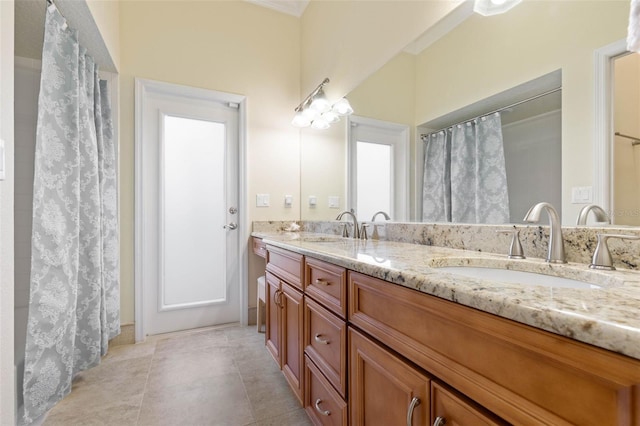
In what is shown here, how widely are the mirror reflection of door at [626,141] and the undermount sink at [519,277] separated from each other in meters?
0.22

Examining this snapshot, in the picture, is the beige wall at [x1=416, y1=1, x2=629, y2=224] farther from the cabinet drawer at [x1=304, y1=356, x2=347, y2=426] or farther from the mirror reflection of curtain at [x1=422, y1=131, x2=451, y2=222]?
the cabinet drawer at [x1=304, y1=356, x2=347, y2=426]

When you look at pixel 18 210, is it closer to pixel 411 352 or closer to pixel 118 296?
pixel 118 296

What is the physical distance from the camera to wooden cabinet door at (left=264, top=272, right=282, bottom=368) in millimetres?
1599

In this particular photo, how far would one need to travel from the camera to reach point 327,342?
3.53ft

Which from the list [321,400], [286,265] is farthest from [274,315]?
[321,400]

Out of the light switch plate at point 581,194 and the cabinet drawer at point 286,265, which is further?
the cabinet drawer at point 286,265

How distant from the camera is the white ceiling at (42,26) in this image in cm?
153

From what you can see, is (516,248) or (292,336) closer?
(516,248)

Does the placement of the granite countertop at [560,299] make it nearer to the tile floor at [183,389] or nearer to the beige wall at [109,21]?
the tile floor at [183,389]

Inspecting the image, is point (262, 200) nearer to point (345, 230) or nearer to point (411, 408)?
point (345, 230)

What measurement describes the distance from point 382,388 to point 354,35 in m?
2.17

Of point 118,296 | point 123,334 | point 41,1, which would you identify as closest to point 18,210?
point 118,296

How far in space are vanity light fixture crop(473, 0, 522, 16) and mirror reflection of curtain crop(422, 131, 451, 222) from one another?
470 mm

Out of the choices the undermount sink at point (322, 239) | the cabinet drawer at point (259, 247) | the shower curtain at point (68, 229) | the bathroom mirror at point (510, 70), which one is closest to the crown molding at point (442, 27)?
the bathroom mirror at point (510, 70)
